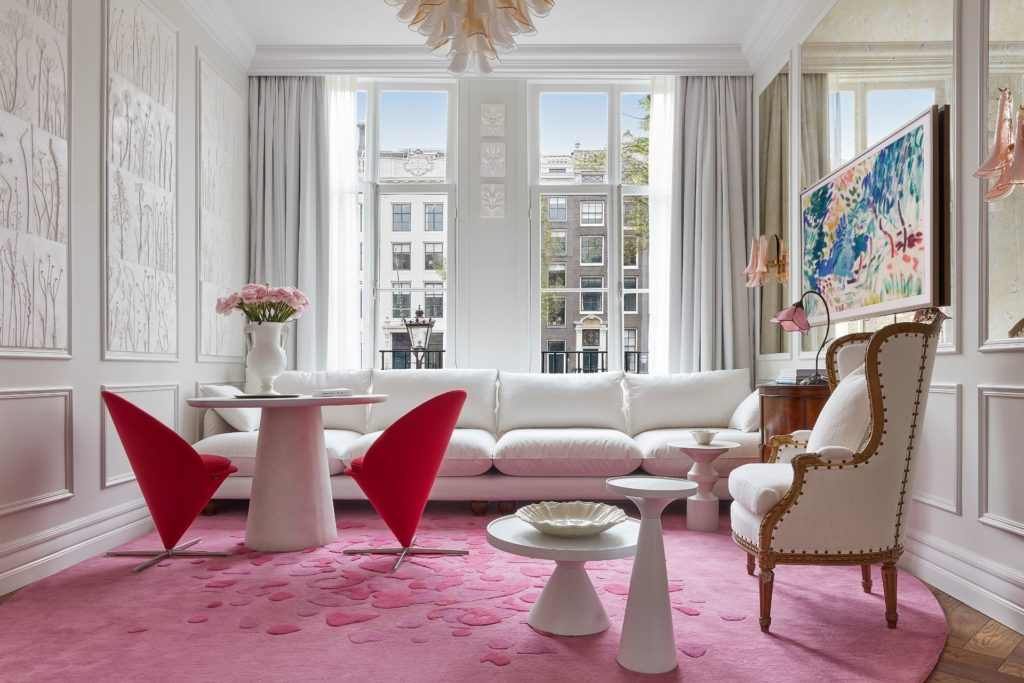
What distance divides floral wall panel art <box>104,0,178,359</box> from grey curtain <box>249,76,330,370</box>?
1053mm

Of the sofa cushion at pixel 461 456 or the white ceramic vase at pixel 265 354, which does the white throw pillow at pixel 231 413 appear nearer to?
the sofa cushion at pixel 461 456

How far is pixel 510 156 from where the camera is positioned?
17.2 ft

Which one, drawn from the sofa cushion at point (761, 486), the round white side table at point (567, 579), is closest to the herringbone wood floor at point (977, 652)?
the sofa cushion at point (761, 486)

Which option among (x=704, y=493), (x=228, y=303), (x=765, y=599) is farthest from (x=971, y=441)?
(x=228, y=303)

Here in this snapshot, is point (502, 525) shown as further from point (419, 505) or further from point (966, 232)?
point (966, 232)

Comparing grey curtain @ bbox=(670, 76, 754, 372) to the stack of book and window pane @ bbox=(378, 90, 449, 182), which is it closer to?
the stack of book

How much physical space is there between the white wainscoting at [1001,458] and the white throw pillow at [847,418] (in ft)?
1.39

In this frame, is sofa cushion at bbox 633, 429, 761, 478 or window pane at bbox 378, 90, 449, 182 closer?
sofa cushion at bbox 633, 429, 761, 478

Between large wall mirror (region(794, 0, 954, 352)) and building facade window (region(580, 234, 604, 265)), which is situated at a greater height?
large wall mirror (region(794, 0, 954, 352))

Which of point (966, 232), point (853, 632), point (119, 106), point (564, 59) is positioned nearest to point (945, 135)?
point (966, 232)

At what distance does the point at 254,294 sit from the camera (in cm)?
325

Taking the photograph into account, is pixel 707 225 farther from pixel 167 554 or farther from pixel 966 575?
pixel 167 554

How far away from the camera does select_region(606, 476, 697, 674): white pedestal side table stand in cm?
192

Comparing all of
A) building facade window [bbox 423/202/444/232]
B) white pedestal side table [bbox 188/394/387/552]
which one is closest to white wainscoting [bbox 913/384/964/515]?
white pedestal side table [bbox 188/394/387/552]
